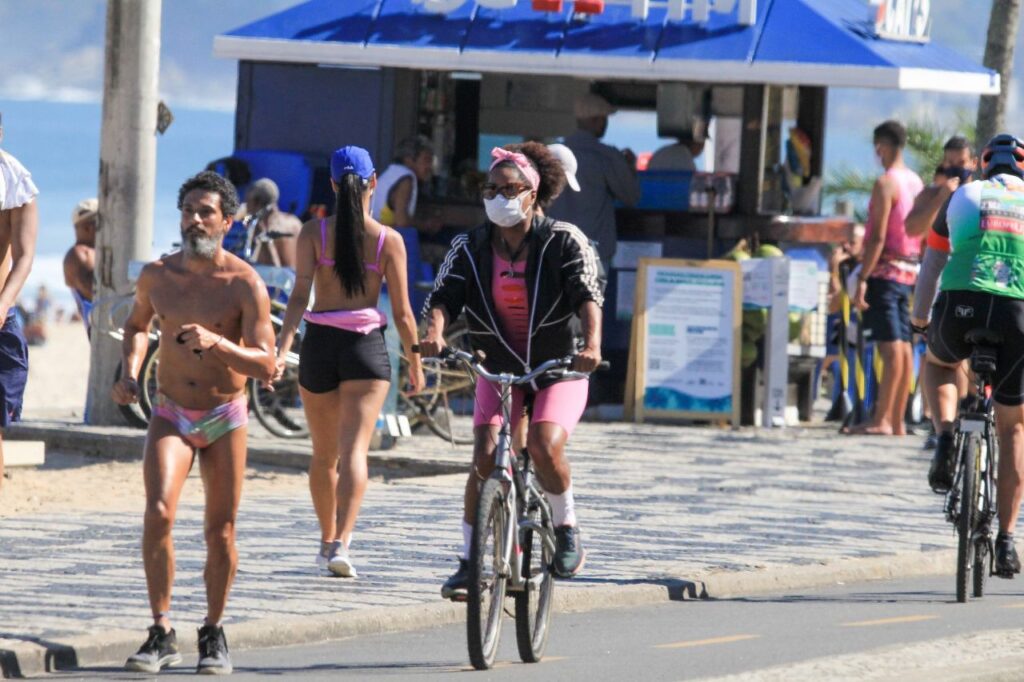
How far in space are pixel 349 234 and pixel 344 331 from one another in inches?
17.1

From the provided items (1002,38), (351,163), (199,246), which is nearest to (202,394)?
(199,246)

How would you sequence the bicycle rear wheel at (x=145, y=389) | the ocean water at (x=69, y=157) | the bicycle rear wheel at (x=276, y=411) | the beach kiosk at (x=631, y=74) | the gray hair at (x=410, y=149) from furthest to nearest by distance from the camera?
the ocean water at (x=69, y=157) → the beach kiosk at (x=631, y=74) → the gray hair at (x=410, y=149) → the bicycle rear wheel at (x=276, y=411) → the bicycle rear wheel at (x=145, y=389)

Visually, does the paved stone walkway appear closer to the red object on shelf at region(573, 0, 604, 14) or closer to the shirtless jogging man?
the shirtless jogging man

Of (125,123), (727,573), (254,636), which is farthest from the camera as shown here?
(125,123)

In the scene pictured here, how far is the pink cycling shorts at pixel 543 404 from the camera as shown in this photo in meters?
8.60

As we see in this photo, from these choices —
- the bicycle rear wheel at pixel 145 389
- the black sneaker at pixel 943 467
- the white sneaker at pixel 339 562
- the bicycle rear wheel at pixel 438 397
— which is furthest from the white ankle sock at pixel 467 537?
the bicycle rear wheel at pixel 438 397

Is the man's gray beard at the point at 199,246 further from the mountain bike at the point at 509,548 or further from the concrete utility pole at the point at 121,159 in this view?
the concrete utility pole at the point at 121,159

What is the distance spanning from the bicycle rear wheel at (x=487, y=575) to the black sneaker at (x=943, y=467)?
2748 millimetres

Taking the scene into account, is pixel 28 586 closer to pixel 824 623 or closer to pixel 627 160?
pixel 824 623

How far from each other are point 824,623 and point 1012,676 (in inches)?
61.2

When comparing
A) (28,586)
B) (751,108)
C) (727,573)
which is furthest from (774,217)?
(28,586)

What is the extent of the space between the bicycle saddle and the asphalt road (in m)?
1.17

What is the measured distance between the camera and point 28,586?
9406mm

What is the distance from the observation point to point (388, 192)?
1767cm
